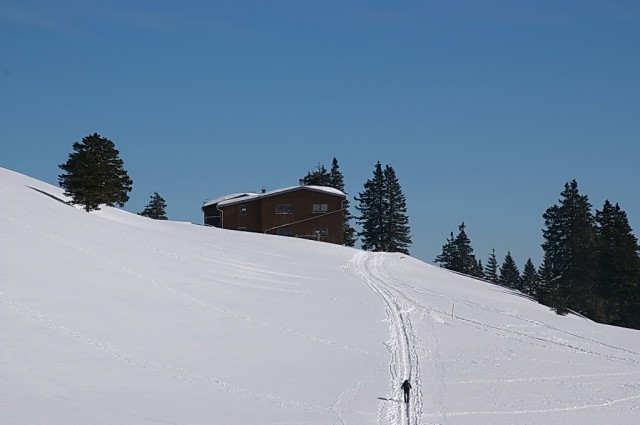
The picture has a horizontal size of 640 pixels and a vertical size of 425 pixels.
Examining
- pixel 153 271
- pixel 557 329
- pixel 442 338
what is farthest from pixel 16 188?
pixel 557 329

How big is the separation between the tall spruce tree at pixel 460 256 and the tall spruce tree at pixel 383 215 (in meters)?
18.1

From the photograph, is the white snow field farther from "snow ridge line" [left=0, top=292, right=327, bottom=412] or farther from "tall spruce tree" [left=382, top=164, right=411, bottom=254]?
"tall spruce tree" [left=382, top=164, right=411, bottom=254]

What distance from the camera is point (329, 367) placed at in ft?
77.0

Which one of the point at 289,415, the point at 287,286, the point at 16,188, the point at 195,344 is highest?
the point at 16,188

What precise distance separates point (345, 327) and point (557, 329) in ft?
44.0

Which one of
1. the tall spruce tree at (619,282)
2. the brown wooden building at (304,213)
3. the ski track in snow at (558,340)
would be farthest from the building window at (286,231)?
the ski track in snow at (558,340)

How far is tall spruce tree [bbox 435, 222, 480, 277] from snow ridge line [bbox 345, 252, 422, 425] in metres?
57.6

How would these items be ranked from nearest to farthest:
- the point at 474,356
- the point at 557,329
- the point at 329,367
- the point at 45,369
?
the point at 45,369 < the point at 329,367 < the point at 474,356 < the point at 557,329

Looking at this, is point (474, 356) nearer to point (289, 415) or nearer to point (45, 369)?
point (289, 415)

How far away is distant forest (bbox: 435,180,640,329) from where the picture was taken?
66.6 m

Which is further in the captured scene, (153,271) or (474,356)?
→ (153,271)

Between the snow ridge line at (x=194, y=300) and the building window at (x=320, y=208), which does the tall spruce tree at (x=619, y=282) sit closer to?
the building window at (x=320, y=208)

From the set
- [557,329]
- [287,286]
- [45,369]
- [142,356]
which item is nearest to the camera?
[45,369]

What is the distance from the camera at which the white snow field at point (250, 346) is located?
57.5 ft
